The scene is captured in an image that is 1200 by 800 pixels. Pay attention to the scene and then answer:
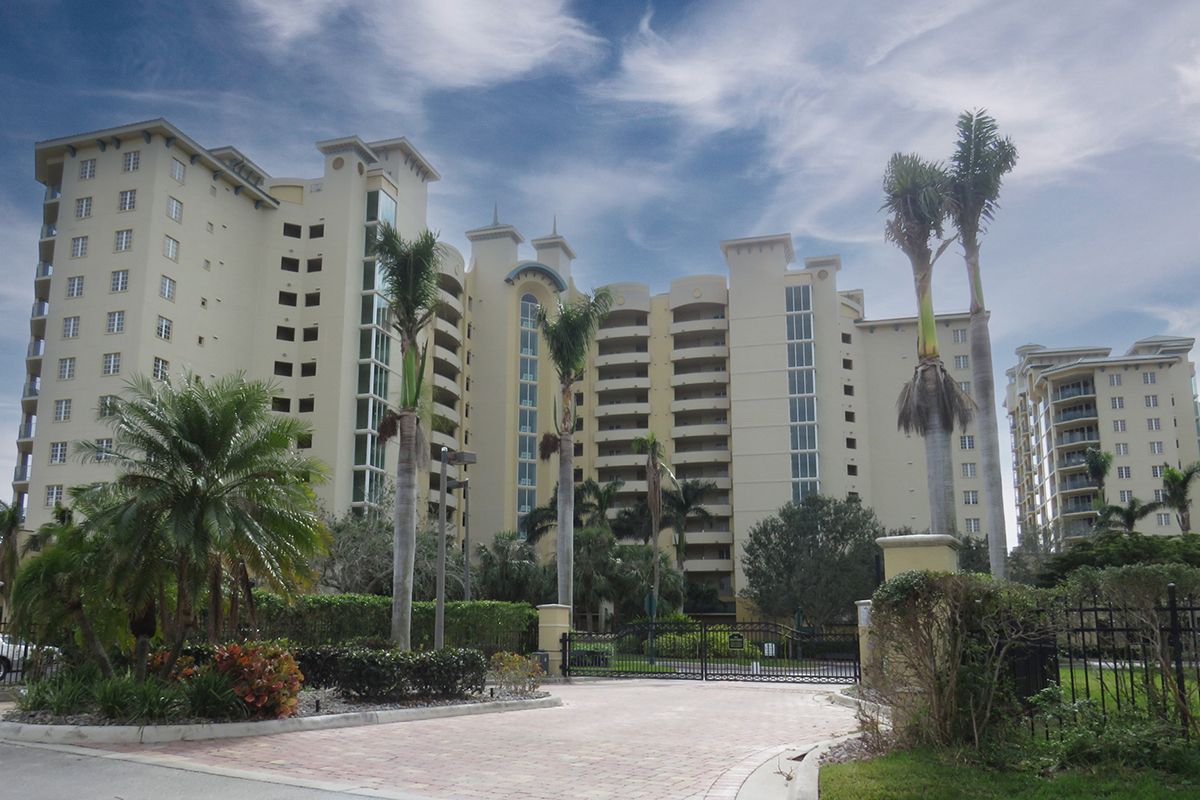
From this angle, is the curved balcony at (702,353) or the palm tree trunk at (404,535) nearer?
the palm tree trunk at (404,535)

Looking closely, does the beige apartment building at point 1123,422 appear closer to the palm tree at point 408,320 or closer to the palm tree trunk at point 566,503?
the palm tree trunk at point 566,503

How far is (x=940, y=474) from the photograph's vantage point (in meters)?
31.0

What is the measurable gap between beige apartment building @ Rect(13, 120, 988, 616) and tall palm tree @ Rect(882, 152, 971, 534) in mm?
34269

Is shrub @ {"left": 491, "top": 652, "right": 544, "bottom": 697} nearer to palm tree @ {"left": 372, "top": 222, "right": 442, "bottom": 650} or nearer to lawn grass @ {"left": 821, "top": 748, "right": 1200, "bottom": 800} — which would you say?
palm tree @ {"left": 372, "top": 222, "right": 442, "bottom": 650}

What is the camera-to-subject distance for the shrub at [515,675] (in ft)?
63.6

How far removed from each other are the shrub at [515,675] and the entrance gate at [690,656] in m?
7.72

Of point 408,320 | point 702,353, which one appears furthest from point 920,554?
point 702,353

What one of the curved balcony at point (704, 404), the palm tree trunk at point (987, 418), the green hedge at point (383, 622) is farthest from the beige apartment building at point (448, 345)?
the palm tree trunk at point (987, 418)

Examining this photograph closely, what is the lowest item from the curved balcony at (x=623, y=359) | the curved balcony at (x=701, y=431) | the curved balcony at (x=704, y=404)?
the curved balcony at (x=701, y=431)

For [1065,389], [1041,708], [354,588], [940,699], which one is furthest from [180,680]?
[1065,389]

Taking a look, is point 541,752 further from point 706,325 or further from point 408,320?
point 706,325

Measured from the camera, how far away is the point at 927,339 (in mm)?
33125

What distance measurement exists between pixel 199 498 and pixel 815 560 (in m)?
51.9

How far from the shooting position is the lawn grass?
7.62m
